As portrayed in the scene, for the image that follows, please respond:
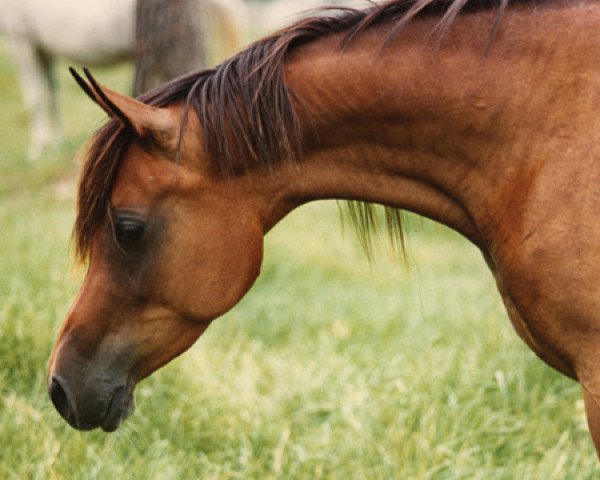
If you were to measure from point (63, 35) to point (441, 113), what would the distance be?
6.54 metres

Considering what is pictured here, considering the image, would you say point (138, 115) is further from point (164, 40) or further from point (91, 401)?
point (164, 40)

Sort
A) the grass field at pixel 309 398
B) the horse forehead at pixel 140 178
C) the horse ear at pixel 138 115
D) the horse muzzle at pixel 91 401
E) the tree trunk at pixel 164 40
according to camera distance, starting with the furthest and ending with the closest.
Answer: the tree trunk at pixel 164 40 < the grass field at pixel 309 398 < the horse muzzle at pixel 91 401 < the horse forehead at pixel 140 178 < the horse ear at pixel 138 115

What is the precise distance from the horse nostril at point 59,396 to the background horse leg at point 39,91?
6.29 meters

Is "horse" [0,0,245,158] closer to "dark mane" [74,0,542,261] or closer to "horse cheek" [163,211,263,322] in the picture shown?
"dark mane" [74,0,542,261]

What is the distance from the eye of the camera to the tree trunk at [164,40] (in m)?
3.77

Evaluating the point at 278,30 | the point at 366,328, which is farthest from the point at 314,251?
the point at 278,30

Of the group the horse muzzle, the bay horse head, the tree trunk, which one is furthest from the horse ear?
the tree trunk

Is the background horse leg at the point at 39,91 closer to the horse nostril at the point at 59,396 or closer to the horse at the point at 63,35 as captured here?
the horse at the point at 63,35

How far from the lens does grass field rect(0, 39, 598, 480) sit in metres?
3.04

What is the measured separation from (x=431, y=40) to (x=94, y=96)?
82cm

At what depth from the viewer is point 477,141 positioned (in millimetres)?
2174

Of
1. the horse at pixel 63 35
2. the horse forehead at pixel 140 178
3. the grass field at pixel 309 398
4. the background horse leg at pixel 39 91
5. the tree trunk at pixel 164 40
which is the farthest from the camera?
the background horse leg at pixel 39 91

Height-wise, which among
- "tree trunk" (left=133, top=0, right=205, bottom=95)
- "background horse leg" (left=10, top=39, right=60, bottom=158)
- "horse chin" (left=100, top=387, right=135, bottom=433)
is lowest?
"background horse leg" (left=10, top=39, right=60, bottom=158)

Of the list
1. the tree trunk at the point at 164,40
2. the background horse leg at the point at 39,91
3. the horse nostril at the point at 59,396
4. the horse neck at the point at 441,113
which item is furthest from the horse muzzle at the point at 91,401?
the background horse leg at the point at 39,91
